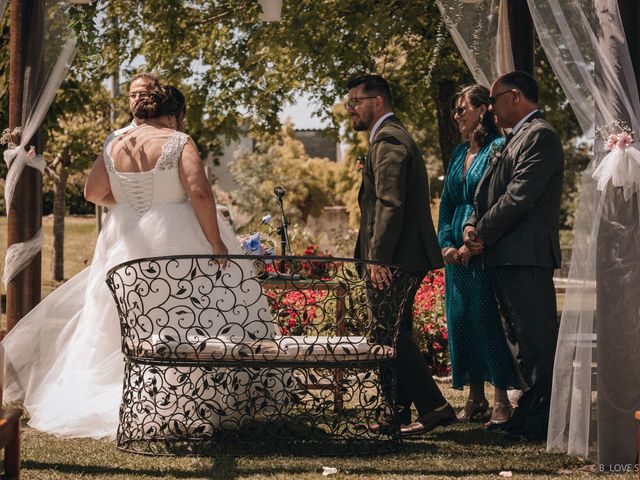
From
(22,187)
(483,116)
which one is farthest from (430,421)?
(22,187)

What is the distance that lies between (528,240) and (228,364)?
196 cm

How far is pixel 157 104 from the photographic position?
649 centimetres

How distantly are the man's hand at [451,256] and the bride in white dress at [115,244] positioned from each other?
1382mm

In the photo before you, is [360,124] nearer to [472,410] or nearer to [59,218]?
[472,410]

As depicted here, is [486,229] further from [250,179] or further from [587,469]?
[250,179]

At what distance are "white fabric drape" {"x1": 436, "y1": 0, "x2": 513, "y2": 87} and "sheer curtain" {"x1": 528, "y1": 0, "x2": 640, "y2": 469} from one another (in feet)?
5.06

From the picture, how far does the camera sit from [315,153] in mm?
56844

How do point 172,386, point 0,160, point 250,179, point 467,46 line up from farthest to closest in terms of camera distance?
point 250,179, point 0,160, point 467,46, point 172,386

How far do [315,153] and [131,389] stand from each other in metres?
51.4

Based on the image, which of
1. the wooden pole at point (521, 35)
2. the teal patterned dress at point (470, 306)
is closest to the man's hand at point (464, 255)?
the teal patterned dress at point (470, 306)

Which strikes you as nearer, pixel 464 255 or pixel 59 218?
pixel 464 255

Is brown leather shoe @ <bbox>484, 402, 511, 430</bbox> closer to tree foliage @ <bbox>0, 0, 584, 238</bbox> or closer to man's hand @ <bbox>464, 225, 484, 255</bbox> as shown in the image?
man's hand @ <bbox>464, 225, 484, 255</bbox>

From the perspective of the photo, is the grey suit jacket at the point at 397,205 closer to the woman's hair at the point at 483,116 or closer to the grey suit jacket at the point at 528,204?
the grey suit jacket at the point at 528,204

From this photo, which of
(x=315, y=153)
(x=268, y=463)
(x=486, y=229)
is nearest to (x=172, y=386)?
(x=268, y=463)
